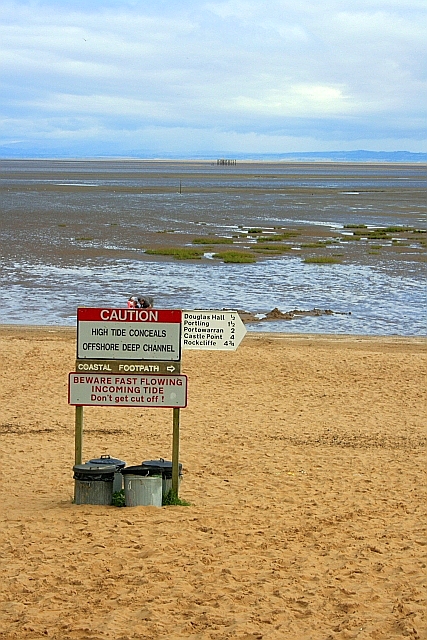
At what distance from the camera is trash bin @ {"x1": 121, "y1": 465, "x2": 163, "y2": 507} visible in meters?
8.46

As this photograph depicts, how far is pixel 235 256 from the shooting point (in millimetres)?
34000

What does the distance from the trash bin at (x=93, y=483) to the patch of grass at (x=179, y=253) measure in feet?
85.0

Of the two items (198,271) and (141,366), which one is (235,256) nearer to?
(198,271)

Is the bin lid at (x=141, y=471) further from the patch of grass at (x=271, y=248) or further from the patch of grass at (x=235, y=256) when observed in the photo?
the patch of grass at (x=271, y=248)

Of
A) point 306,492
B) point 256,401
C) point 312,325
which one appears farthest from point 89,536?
point 312,325

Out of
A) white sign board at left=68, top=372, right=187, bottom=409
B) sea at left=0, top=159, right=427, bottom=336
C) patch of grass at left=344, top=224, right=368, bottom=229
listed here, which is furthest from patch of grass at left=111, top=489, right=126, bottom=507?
patch of grass at left=344, top=224, right=368, bottom=229

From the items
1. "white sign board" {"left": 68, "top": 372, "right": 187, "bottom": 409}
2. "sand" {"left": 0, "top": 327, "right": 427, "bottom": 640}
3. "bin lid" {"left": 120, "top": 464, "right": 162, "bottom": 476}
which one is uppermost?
"white sign board" {"left": 68, "top": 372, "right": 187, "bottom": 409}

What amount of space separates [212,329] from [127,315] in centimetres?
77

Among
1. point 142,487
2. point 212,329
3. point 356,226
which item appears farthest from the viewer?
point 356,226

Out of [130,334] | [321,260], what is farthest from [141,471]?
[321,260]

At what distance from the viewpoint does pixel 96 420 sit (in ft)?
42.1

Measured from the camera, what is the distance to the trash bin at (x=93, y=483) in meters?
8.49

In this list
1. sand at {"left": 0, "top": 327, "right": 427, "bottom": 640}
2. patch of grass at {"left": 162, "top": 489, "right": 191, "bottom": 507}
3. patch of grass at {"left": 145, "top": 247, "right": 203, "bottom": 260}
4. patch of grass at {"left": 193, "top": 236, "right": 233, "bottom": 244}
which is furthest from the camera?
patch of grass at {"left": 193, "top": 236, "right": 233, "bottom": 244}

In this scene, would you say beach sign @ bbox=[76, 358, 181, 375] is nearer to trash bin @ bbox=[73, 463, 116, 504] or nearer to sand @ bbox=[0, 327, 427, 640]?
trash bin @ bbox=[73, 463, 116, 504]
